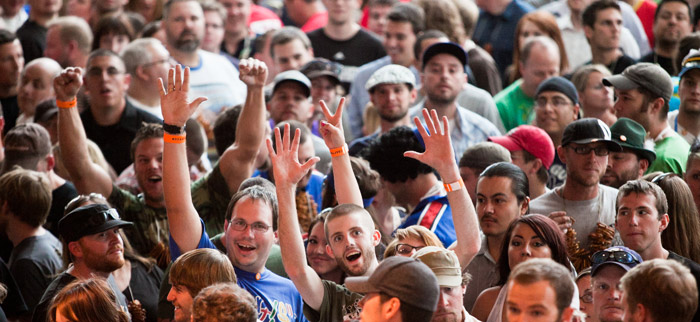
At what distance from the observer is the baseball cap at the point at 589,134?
669 centimetres

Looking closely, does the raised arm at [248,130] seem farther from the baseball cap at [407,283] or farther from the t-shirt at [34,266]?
the baseball cap at [407,283]

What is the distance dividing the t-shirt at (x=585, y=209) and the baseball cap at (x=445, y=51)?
8.31 ft

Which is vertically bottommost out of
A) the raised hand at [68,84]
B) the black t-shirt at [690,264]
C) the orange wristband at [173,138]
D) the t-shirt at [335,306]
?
the t-shirt at [335,306]

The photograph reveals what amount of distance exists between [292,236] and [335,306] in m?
0.46

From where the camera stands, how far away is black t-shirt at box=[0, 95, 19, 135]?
10.3m

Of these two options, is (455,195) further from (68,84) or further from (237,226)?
(68,84)

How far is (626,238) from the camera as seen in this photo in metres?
5.85

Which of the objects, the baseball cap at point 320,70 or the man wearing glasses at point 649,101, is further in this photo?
the baseball cap at point 320,70

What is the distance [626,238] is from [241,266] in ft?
7.07

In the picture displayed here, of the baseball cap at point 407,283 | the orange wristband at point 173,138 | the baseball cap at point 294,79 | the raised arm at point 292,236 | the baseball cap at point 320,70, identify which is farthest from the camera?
the baseball cap at point 320,70

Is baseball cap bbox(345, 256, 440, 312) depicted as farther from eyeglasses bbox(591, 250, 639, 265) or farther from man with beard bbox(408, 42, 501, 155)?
man with beard bbox(408, 42, 501, 155)

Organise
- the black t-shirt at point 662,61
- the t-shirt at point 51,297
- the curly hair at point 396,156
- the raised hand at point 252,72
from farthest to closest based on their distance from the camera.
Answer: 1. the black t-shirt at point 662,61
2. the curly hair at point 396,156
3. the raised hand at point 252,72
4. the t-shirt at point 51,297

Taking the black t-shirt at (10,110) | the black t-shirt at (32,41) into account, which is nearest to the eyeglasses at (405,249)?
the black t-shirt at (10,110)

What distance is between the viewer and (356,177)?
22.2ft
